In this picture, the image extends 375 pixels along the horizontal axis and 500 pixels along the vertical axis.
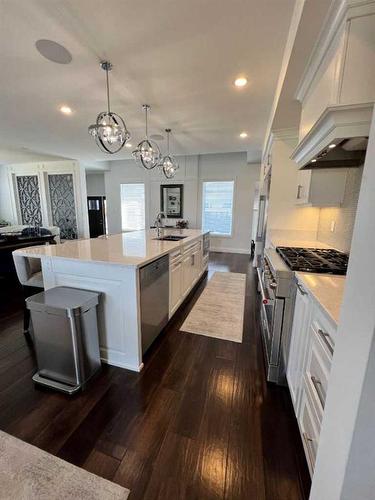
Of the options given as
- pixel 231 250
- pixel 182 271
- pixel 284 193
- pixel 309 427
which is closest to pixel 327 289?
pixel 309 427

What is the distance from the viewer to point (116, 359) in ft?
6.15

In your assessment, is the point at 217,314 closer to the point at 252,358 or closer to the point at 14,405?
the point at 252,358

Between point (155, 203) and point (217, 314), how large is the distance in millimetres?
5303

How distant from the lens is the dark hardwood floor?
43.2 inches

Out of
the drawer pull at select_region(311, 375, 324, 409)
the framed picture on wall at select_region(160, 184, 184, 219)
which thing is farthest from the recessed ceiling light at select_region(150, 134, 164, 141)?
the drawer pull at select_region(311, 375, 324, 409)

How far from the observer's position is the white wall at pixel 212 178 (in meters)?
6.44

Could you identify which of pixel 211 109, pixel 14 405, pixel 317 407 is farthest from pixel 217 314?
pixel 211 109

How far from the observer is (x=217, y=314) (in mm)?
2844

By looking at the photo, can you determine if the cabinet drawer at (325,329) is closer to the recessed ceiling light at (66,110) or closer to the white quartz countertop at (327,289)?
the white quartz countertop at (327,289)

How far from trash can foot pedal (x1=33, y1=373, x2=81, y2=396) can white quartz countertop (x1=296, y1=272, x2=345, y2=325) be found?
1.76m

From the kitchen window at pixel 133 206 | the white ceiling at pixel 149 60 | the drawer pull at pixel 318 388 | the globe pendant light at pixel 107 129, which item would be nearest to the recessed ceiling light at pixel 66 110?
the white ceiling at pixel 149 60

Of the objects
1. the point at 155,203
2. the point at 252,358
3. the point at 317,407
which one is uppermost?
the point at 155,203

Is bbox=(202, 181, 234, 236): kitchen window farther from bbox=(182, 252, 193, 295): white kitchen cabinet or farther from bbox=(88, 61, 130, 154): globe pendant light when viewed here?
bbox=(88, 61, 130, 154): globe pendant light

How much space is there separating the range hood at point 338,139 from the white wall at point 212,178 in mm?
4694
